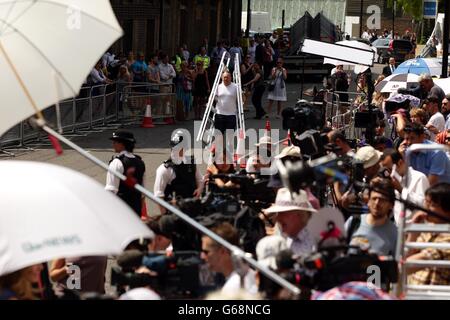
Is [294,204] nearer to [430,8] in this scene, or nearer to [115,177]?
[115,177]

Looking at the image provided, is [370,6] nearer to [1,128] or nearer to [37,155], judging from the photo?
[37,155]

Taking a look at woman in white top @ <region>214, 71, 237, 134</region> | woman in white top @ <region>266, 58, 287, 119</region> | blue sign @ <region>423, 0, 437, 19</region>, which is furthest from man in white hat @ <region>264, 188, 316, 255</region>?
blue sign @ <region>423, 0, 437, 19</region>

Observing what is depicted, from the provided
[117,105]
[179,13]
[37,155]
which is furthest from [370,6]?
[37,155]

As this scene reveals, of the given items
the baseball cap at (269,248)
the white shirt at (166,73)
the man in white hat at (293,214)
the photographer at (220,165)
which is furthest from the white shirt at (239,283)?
the white shirt at (166,73)

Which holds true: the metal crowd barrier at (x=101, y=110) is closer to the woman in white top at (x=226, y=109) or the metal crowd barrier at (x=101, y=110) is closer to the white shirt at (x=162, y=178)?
the woman in white top at (x=226, y=109)

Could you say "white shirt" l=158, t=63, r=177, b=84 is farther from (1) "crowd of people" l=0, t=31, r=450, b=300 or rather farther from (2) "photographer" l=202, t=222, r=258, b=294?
(2) "photographer" l=202, t=222, r=258, b=294

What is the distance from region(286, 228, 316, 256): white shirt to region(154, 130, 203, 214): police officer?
4409 mm

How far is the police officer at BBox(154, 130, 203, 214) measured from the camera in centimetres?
1274

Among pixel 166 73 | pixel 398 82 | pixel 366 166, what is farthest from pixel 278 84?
pixel 366 166

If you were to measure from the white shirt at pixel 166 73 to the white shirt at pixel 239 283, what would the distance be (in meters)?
24.3

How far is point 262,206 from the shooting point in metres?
11.4

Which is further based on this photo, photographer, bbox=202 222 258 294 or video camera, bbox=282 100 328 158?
video camera, bbox=282 100 328 158

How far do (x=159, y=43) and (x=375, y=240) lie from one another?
33.9 meters

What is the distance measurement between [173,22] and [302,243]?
3773 centimetres
